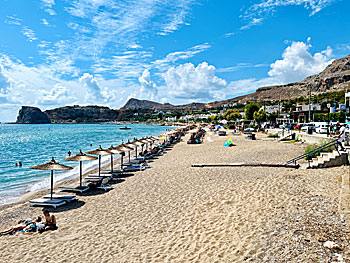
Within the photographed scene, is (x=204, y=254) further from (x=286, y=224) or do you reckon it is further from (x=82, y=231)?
(x=82, y=231)

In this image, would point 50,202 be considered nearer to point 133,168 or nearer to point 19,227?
point 19,227

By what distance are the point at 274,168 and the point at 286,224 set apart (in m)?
7.90

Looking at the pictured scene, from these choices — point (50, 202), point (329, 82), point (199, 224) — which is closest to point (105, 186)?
point (50, 202)

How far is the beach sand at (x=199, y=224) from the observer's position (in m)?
5.10

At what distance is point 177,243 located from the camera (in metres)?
5.66

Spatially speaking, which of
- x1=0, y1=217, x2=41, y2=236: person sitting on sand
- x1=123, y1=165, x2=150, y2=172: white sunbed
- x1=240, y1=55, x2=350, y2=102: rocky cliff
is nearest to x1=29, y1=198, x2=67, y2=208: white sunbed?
x1=0, y1=217, x2=41, y2=236: person sitting on sand

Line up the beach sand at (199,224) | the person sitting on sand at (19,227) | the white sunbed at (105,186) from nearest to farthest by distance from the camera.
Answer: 1. the beach sand at (199,224)
2. the person sitting on sand at (19,227)
3. the white sunbed at (105,186)

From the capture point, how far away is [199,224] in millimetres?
6582

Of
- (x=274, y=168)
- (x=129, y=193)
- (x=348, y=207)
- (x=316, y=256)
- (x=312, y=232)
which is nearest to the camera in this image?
(x=316, y=256)

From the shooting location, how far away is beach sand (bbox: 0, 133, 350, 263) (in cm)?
510

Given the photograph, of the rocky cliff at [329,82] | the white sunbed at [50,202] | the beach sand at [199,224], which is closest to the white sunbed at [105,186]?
the beach sand at [199,224]

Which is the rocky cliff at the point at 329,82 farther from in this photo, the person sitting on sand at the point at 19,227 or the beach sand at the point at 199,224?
the person sitting on sand at the point at 19,227

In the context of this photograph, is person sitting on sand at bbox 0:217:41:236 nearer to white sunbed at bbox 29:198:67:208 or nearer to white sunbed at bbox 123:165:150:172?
white sunbed at bbox 29:198:67:208

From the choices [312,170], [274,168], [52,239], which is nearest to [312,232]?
[52,239]
